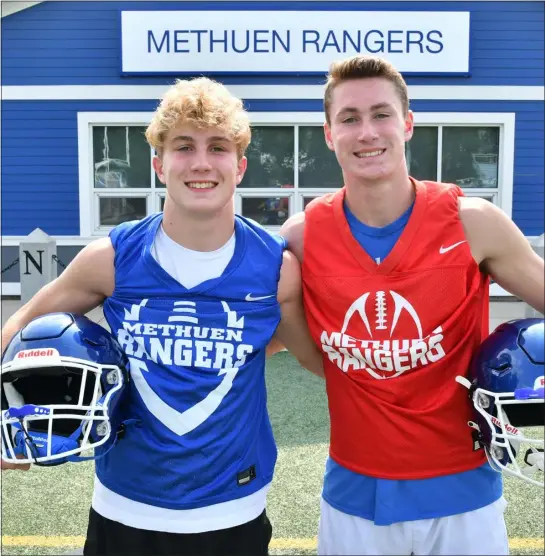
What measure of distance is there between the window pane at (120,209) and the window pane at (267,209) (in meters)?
1.44

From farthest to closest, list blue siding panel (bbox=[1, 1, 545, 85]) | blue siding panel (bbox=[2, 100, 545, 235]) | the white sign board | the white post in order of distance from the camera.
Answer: blue siding panel (bbox=[2, 100, 545, 235])
blue siding panel (bbox=[1, 1, 545, 85])
the white sign board
the white post

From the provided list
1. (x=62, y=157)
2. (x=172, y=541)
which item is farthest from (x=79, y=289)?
(x=62, y=157)

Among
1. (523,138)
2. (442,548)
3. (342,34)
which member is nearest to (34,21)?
(342,34)

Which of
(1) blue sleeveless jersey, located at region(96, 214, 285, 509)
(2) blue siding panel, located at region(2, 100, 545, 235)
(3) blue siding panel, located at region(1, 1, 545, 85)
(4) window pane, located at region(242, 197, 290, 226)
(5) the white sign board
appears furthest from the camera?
(4) window pane, located at region(242, 197, 290, 226)

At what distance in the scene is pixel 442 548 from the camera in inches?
81.3

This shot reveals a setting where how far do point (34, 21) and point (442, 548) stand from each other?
8215mm

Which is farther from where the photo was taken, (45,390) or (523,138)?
(523,138)

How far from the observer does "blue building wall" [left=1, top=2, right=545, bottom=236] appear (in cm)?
803

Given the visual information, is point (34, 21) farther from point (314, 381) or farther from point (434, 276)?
point (434, 276)

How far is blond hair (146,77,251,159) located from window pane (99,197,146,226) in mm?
6536

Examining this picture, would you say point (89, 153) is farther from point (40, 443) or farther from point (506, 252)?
point (506, 252)

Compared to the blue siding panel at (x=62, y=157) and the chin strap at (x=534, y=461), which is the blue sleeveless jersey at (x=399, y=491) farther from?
the blue siding panel at (x=62, y=157)

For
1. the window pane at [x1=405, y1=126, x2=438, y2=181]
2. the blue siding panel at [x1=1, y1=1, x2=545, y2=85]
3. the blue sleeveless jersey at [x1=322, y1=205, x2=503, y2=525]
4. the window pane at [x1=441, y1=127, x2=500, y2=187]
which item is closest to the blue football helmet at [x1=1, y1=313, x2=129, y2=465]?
the blue sleeveless jersey at [x1=322, y1=205, x2=503, y2=525]

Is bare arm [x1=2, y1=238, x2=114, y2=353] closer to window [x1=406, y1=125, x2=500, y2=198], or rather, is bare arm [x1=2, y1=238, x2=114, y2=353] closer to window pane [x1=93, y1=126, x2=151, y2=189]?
window pane [x1=93, y1=126, x2=151, y2=189]
